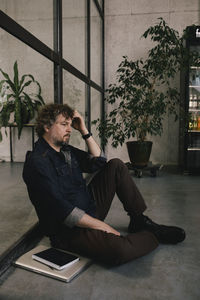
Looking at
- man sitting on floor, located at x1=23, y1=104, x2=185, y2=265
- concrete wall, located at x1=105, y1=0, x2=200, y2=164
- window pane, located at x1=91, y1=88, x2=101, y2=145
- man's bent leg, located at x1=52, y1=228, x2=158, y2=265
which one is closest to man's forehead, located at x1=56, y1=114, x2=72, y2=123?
man sitting on floor, located at x1=23, y1=104, x2=185, y2=265

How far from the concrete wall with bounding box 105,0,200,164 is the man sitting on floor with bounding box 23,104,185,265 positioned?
326 cm

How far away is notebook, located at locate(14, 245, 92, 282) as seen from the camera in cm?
154

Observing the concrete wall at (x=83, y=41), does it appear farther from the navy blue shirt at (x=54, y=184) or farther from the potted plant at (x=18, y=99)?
the navy blue shirt at (x=54, y=184)

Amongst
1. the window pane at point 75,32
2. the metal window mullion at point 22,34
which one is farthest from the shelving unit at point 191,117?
the metal window mullion at point 22,34

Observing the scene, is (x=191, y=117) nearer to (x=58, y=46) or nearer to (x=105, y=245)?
(x=58, y=46)

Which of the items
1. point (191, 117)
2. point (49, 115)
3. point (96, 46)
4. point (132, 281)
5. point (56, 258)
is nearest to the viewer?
point (132, 281)

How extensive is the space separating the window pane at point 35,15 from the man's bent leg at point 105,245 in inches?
52.2

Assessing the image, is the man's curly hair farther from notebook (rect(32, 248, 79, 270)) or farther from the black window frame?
notebook (rect(32, 248, 79, 270))

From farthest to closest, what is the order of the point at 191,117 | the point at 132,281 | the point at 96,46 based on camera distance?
the point at 96,46, the point at 191,117, the point at 132,281

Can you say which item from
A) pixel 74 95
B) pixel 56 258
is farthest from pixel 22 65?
pixel 56 258

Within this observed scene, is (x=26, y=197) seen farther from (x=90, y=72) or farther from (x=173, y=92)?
(x=173, y=92)

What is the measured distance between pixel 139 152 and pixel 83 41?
171cm

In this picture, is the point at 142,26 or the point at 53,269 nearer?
the point at 53,269

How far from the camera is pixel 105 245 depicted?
1600 millimetres
